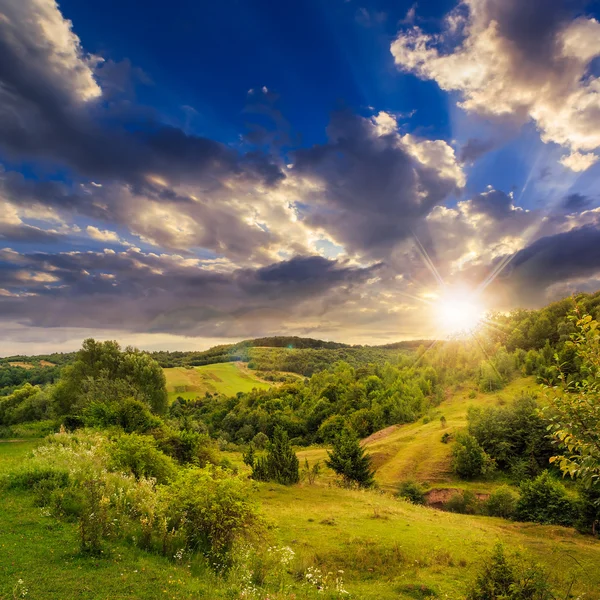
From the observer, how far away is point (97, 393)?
48.3 meters

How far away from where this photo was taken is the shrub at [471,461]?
5153 cm

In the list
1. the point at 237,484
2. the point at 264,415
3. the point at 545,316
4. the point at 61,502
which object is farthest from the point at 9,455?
the point at 545,316

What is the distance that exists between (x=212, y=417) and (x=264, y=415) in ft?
73.8

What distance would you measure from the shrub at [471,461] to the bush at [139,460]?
4522 centimetres

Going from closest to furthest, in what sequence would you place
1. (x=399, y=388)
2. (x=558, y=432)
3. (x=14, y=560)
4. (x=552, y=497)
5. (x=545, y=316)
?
(x=558, y=432), (x=14, y=560), (x=552, y=497), (x=399, y=388), (x=545, y=316)

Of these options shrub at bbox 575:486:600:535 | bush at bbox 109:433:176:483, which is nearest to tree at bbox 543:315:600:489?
bush at bbox 109:433:176:483

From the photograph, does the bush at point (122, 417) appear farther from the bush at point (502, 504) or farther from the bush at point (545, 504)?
the bush at point (545, 504)

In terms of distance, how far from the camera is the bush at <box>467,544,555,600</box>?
10461 mm

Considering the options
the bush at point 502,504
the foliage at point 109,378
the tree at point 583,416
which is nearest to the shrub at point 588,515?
the bush at point 502,504

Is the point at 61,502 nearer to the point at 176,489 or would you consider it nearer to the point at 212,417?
the point at 176,489

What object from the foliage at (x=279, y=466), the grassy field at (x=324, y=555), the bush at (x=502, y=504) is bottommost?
the bush at (x=502, y=504)

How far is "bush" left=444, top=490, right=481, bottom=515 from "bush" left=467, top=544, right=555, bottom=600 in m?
32.1

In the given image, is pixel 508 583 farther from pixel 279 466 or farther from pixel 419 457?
pixel 419 457

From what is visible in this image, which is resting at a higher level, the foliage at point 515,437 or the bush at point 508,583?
the bush at point 508,583
